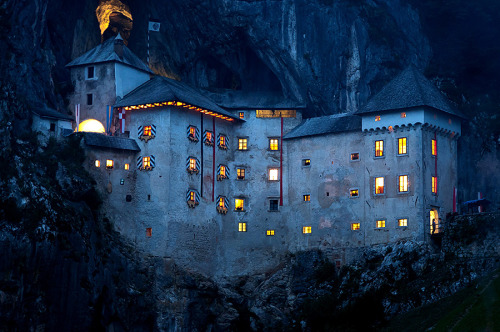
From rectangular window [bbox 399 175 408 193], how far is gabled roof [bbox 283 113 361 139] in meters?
8.49

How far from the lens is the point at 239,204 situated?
4857 inches

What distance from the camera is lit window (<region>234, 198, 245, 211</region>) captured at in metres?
123

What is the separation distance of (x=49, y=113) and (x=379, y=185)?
39446mm

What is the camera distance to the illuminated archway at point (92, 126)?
120688mm

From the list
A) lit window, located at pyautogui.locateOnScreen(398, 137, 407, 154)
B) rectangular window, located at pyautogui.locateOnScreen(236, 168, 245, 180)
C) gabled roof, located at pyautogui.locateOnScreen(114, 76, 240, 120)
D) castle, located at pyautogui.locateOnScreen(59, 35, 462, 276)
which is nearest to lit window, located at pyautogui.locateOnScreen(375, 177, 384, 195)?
castle, located at pyautogui.locateOnScreen(59, 35, 462, 276)

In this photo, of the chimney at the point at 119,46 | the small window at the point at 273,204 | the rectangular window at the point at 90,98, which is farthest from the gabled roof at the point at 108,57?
the small window at the point at 273,204

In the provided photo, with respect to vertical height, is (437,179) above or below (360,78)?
below

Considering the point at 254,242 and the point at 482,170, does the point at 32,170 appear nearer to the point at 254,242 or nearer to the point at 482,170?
the point at 254,242

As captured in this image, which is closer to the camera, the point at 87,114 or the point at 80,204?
the point at 80,204

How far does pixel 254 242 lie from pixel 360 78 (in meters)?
25.3

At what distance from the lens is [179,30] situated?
132m

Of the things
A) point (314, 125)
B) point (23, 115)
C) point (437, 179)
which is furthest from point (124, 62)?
point (437, 179)

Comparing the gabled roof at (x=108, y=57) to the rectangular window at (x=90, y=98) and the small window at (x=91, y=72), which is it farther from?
the rectangular window at (x=90, y=98)

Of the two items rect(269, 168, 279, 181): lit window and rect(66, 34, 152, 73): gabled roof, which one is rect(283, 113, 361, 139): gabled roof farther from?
rect(66, 34, 152, 73): gabled roof
